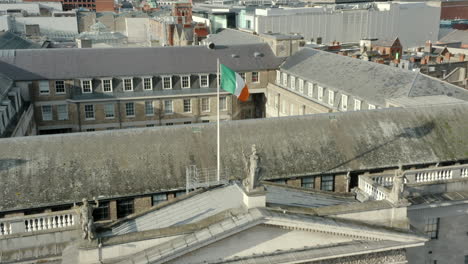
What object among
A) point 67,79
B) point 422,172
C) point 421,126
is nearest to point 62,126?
point 67,79

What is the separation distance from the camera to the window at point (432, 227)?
2600cm

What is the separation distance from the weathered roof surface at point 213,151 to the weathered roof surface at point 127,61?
103 ft

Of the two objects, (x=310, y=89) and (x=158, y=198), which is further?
(x=310, y=89)

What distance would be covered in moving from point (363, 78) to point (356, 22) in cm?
6453

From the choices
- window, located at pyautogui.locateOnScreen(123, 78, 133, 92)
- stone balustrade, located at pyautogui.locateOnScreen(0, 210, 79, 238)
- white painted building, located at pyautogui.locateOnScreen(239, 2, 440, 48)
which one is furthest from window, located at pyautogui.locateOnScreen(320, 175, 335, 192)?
white painted building, located at pyautogui.locateOnScreen(239, 2, 440, 48)

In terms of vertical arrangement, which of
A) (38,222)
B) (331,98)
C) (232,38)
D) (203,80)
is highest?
(232,38)

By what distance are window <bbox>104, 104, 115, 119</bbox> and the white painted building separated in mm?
49727

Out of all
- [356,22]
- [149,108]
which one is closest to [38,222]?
[149,108]

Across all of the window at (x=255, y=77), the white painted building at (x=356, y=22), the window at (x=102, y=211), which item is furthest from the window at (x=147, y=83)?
the white painted building at (x=356, y=22)

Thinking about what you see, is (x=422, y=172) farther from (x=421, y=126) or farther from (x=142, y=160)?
(x=142, y=160)

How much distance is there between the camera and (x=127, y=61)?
63094 mm

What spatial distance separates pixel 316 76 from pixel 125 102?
78.1 ft

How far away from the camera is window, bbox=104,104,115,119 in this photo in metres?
60.8

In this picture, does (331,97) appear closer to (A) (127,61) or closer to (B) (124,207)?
Answer: (A) (127,61)
